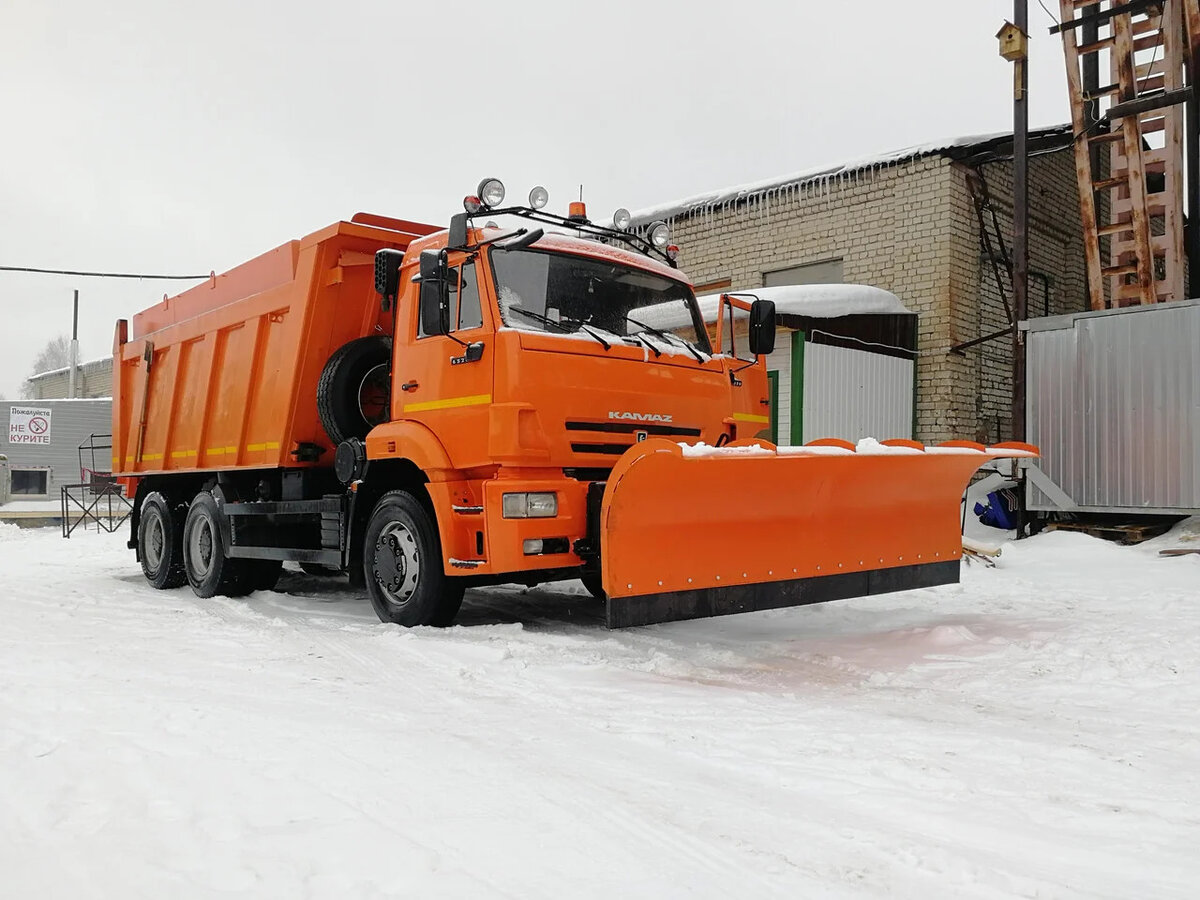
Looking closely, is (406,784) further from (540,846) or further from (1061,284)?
(1061,284)

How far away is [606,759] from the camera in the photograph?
3680mm

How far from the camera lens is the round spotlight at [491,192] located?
6.28 meters

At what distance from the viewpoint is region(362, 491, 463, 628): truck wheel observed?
20.5 feet

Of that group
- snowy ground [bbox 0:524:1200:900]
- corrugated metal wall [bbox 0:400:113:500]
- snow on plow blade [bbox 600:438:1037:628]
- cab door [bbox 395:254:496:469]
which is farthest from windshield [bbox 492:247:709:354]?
corrugated metal wall [bbox 0:400:113:500]

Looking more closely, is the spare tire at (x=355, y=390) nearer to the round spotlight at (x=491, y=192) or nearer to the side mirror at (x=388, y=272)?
the side mirror at (x=388, y=272)

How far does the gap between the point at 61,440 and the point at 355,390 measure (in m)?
31.6

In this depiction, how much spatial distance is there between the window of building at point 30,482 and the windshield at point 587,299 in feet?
110

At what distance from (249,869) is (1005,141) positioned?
14.0 metres

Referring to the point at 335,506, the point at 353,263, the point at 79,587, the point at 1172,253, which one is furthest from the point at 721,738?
the point at 1172,253

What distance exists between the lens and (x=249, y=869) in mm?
2572

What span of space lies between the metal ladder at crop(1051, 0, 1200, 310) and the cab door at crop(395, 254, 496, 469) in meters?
8.99

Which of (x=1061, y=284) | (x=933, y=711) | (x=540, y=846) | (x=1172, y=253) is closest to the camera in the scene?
(x=540, y=846)

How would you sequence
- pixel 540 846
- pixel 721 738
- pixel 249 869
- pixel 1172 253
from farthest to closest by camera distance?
pixel 1172 253 → pixel 721 738 → pixel 540 846 → pixel 249 869

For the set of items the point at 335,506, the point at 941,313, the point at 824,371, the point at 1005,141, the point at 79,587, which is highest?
the point at 1005,141
